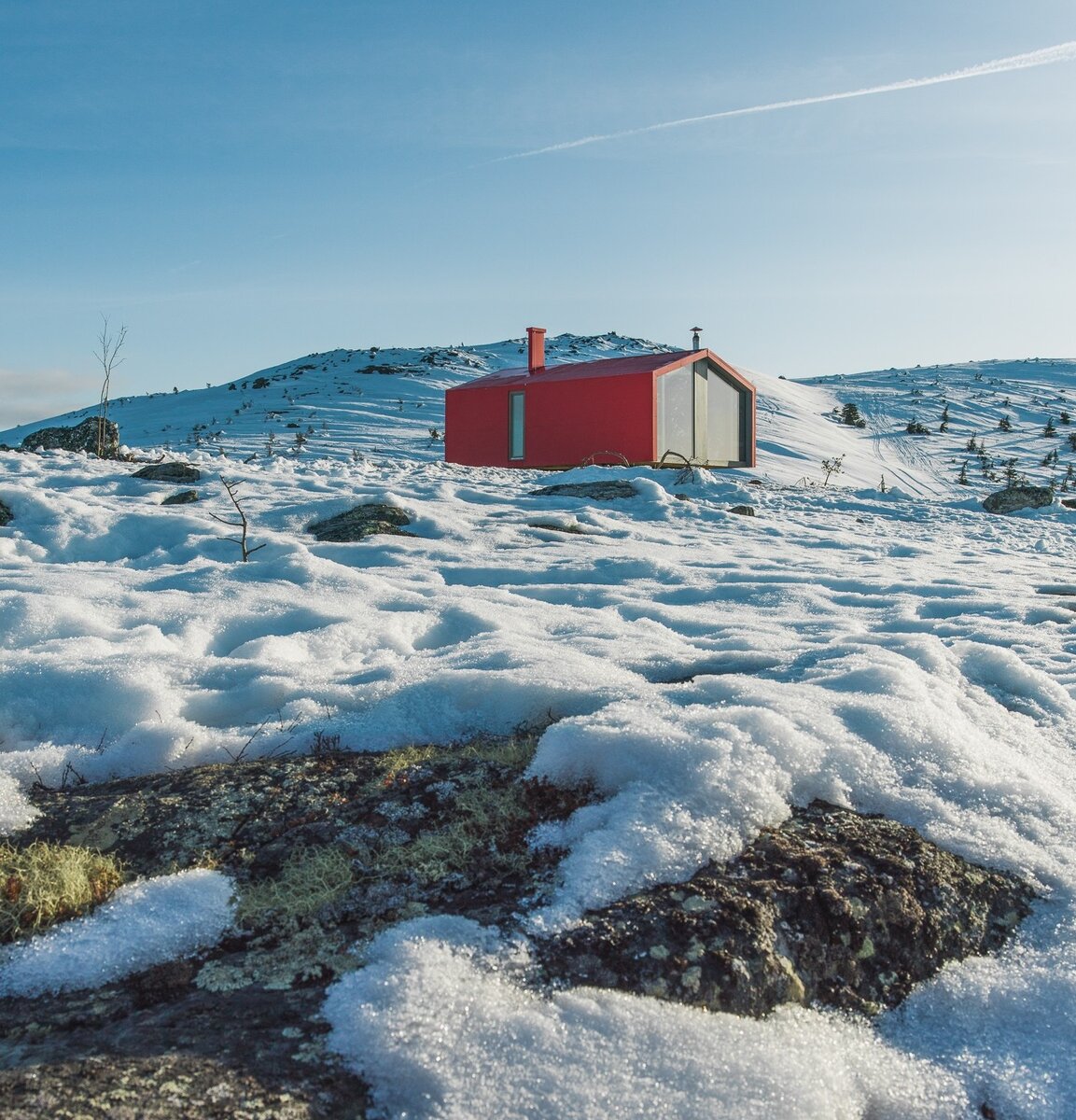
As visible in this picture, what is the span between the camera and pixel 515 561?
6.73 m

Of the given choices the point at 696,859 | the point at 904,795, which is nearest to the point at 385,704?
the point at 696,859

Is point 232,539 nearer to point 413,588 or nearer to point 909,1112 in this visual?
point 413,588

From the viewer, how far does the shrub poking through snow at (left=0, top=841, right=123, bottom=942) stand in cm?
218

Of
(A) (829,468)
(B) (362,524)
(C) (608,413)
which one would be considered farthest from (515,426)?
(B) (362,524)

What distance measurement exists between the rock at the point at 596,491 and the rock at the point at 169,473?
362 centimetres

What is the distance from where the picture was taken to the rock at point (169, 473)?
9359mm

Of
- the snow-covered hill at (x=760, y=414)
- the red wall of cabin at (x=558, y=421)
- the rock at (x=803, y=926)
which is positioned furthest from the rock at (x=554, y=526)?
the red wall of cabin at (x=558, y=421)

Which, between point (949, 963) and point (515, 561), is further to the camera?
point (515, 561)

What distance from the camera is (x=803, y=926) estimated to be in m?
2.10

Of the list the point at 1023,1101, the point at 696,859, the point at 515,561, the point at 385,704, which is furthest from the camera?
the point at 515,561

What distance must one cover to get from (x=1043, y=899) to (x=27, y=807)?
9.35ft

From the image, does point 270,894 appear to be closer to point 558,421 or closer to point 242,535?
point 242,535

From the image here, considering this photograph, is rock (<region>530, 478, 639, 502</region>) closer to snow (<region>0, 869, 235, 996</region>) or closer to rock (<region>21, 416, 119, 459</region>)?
rock (<region>21, 416, 119, 459</region>)

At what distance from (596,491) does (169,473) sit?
453 centimetres
